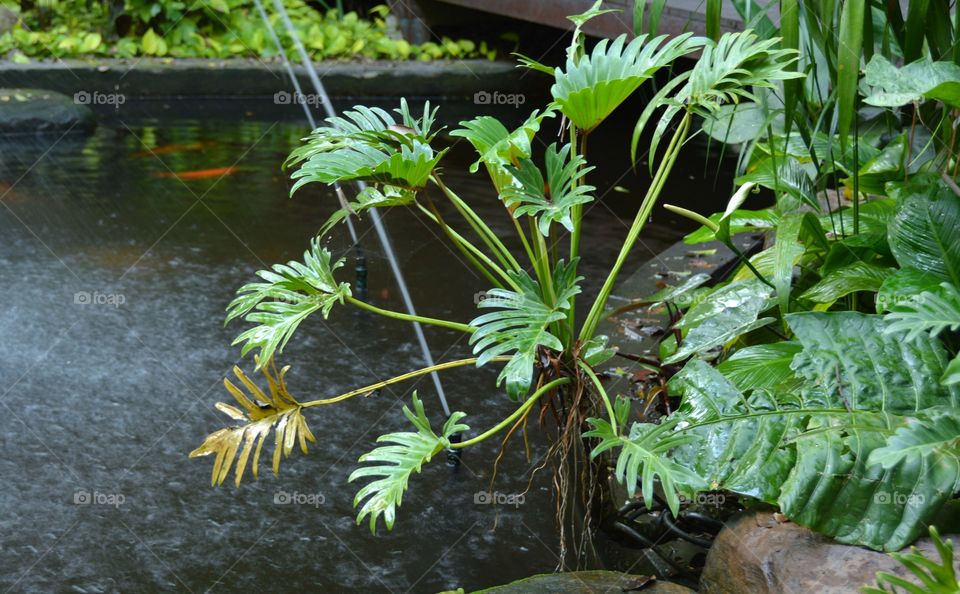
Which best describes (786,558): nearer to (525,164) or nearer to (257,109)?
(525,164)

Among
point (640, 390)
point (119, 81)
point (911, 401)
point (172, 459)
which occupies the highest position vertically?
point (911, 401)

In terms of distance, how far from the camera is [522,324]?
190 cm

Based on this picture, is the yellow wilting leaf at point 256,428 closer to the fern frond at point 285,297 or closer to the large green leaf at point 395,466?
the fern frond at point 285,297

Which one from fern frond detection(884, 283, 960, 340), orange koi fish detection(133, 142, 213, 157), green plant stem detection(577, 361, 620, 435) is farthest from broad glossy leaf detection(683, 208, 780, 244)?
orange koi fish detection(133, 142, 213, 157)

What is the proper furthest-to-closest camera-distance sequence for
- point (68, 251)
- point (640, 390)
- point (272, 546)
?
point (68, 251), point (640, 390), point (272, 546)

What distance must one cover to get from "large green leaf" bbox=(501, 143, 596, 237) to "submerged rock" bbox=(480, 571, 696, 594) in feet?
2.27

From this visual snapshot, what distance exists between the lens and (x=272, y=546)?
2.43 meters

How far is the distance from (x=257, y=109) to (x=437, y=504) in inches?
225

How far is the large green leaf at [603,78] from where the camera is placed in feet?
6.02

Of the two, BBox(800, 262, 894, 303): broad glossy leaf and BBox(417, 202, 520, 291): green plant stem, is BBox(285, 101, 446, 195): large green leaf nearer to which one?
BBox(417, 202, 520, 291): green plant stem

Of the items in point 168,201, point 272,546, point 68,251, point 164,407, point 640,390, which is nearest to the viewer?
point 272,546

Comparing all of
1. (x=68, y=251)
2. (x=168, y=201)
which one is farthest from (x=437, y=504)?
(x=168, y=201)

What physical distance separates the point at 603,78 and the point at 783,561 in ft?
3.16

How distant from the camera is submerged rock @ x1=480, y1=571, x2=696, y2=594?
191 cm
